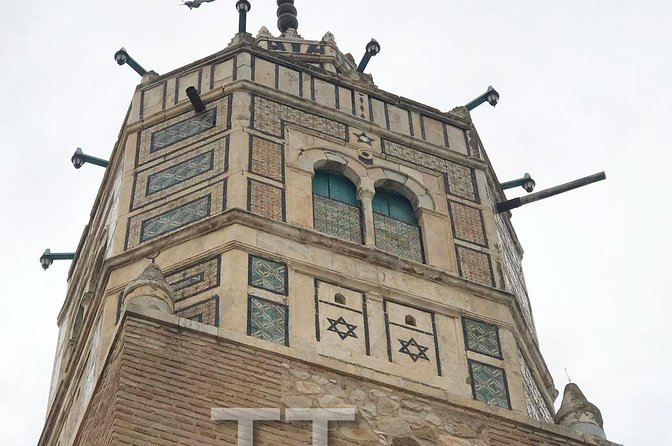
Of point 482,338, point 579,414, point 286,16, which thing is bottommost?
point 579,414

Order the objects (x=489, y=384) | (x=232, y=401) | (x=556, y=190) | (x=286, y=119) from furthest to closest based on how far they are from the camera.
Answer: (x=556, y=190), (x=286, y=119), (x=489, y=384), (x=232, y=401)

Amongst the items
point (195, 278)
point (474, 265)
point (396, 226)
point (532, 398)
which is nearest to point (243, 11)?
point (396, 226)

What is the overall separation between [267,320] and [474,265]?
2619 millimetres

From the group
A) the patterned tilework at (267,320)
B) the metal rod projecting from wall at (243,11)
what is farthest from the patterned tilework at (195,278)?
the metal rod projecting from wall at (243,11)

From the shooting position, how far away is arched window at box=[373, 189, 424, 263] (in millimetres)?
14891

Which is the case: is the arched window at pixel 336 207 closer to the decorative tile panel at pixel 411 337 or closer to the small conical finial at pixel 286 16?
the decorative tile panel at pixel 411 337

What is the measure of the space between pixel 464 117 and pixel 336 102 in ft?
5.20

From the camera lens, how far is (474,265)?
49.4 ft

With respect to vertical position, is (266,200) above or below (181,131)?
below

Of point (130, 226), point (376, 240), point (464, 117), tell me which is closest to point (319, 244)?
point (376, 240)

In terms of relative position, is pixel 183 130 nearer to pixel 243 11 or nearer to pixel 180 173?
pixel 180 173

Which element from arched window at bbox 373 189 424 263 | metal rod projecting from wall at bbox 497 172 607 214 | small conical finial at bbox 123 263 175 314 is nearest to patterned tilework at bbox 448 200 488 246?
arched window at bbox 373 189 424 263

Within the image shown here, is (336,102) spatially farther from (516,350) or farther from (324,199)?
(516,350)

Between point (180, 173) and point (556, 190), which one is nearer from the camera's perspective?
point (180, 173)
